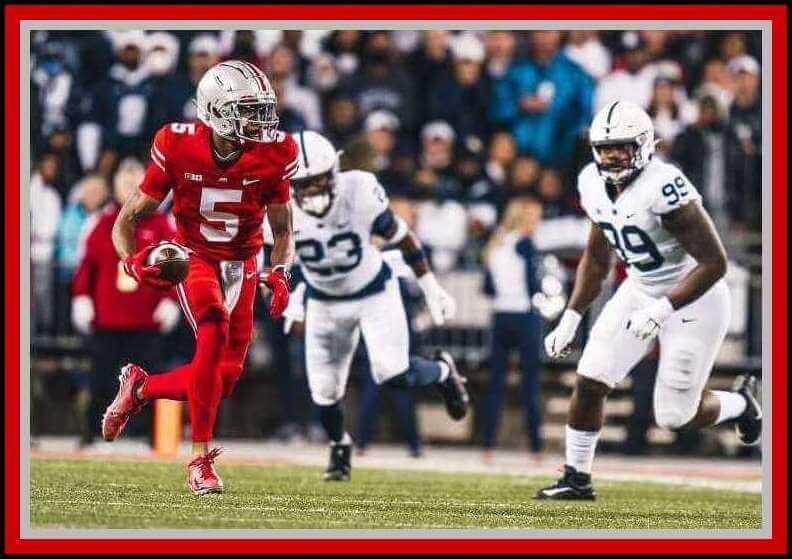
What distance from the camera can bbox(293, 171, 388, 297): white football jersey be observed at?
30.4 ft

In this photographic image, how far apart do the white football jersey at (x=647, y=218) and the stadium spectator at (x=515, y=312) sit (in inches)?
118

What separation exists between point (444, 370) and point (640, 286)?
1.44 metres

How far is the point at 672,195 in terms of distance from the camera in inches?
322

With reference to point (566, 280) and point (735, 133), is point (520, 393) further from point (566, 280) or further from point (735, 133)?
point (735, 133)

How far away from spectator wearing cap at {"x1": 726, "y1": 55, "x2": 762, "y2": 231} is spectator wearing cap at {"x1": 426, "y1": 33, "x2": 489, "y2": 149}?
1.71 meters

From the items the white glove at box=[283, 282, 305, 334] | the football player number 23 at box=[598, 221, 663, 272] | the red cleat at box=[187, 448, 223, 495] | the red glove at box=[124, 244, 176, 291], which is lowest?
the red cleat at box=[187, 448, 223, 495]

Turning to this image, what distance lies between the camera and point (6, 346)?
7699 millimetres

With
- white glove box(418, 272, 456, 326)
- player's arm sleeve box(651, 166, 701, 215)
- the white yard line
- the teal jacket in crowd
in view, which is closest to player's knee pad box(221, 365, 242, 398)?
white glove box(418, 272, 456, 326)

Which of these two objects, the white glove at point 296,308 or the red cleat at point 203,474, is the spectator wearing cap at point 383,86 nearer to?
the white glove at point 296,308

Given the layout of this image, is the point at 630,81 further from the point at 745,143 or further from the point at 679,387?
the point at 679,387

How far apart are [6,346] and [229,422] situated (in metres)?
5.05

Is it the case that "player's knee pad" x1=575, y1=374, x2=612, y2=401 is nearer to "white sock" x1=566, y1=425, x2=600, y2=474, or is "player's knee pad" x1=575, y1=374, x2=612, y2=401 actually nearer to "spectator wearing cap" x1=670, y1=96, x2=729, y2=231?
"white sock" x1=566, y1=425, x2=600, y2=474

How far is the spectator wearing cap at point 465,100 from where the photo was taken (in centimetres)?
1288

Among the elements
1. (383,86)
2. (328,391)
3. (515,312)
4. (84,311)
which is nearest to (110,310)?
(84,311)
